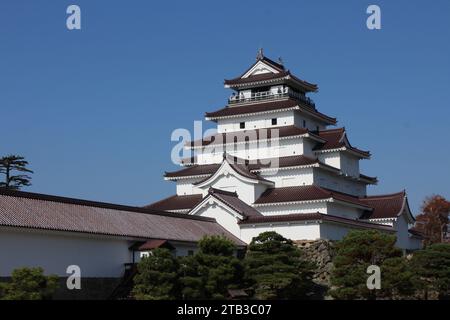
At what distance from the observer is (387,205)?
49281mm

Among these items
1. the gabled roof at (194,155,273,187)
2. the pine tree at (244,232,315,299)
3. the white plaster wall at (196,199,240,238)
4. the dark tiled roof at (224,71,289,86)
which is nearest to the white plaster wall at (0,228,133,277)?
the pine tree at (244,232,315,299)

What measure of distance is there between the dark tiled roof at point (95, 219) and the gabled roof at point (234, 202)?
1.64 metres

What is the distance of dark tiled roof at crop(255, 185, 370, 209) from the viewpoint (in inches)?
1711

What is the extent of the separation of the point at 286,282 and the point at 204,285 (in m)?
4.51

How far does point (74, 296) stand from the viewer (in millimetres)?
30031

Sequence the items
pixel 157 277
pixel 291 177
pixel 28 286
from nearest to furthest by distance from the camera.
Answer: pixel 28 286 < pixel 157 277 < pixel 291 177

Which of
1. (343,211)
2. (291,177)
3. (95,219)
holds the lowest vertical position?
(95,219)

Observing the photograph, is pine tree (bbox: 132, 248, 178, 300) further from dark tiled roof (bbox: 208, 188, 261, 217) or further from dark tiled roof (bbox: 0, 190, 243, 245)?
dark tiled roof (bbox: 208, 188, 261, 217)

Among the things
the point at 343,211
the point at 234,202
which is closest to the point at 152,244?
the point at 234,202

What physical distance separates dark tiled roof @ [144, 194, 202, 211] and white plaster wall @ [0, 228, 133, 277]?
1286cm

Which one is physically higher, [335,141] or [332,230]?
[335,141]

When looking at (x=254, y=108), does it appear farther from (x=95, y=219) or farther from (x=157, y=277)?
(x=157, y=277)

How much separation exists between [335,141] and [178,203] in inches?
504

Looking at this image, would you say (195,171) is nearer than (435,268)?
No
